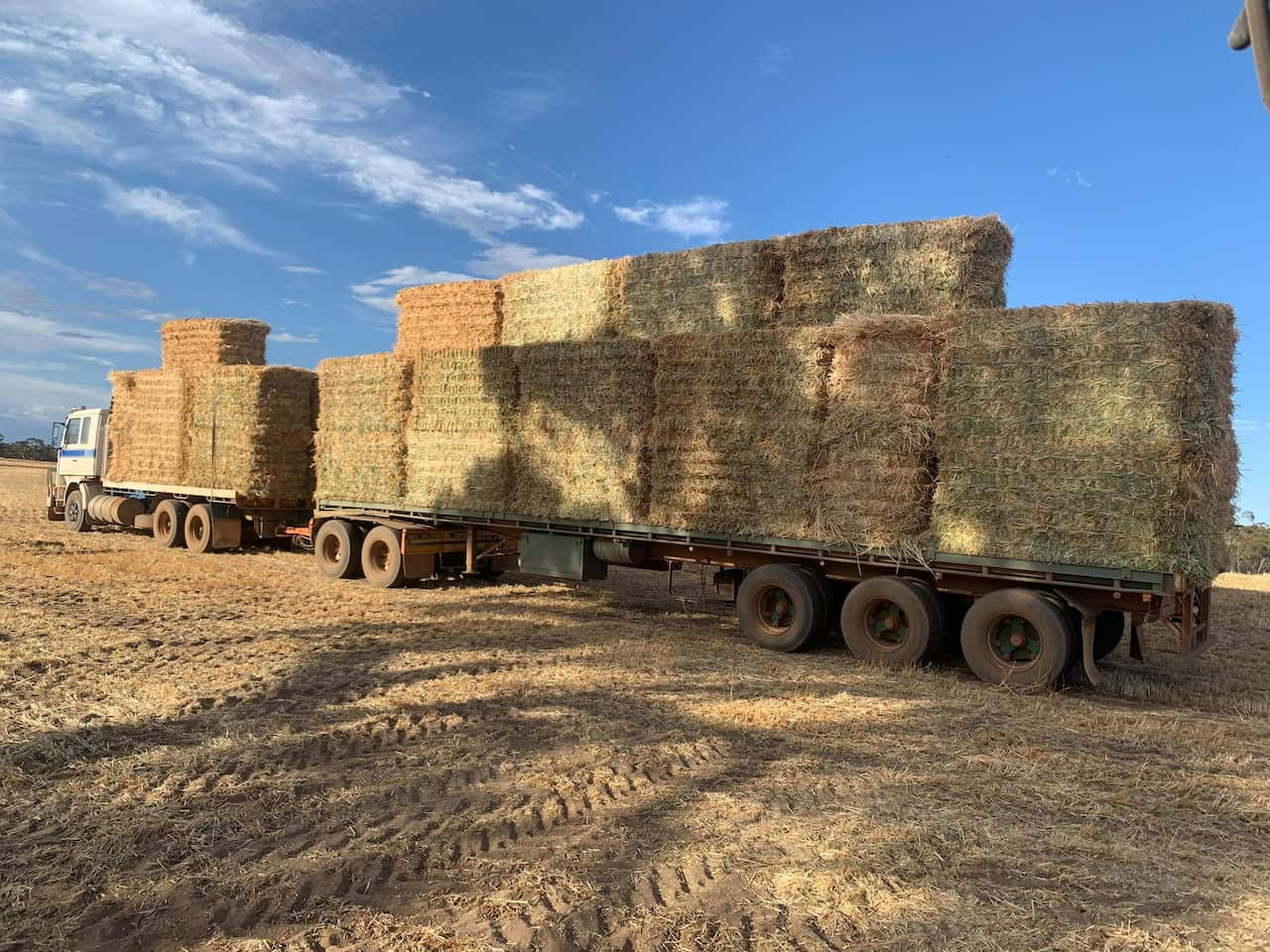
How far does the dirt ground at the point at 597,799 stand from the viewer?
3.29 meters

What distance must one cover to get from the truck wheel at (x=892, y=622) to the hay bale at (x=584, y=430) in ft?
9.20

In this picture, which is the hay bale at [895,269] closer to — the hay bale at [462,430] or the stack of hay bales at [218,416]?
the hay bale at [462,430]

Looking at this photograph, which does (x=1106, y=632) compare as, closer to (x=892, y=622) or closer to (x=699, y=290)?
(x=892, y=622)

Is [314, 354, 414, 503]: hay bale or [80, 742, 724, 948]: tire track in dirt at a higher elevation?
[314, 354, 414, 503]: hay bale

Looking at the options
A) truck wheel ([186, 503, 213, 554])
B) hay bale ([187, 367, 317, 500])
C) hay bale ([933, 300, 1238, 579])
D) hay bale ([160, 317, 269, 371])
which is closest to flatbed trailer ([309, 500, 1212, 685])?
hay bale ([933, 300, 1238, 579])

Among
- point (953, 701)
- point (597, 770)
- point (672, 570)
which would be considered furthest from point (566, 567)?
point (597, 770)

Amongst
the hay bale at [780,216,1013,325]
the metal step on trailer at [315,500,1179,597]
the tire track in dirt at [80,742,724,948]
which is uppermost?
the hay bale at [780,216,1013,325]

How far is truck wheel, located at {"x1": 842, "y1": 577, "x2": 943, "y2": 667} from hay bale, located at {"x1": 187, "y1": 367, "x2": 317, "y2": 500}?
1202 cm

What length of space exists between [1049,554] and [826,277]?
4.36 m

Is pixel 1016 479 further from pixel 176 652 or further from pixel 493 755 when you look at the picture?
pixel 176 652

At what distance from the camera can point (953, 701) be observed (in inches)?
275

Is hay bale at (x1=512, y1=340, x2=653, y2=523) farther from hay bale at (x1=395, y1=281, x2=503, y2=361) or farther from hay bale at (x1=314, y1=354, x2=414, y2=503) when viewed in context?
hay bale at (x1=314, y1=354, x2=414, y2=503)

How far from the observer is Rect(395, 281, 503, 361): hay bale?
13.4 m

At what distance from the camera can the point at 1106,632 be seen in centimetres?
848
